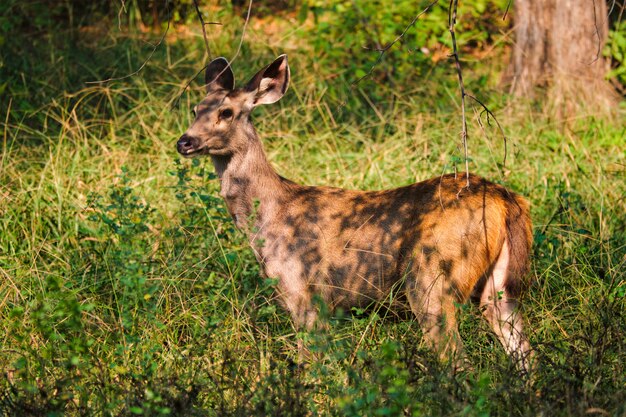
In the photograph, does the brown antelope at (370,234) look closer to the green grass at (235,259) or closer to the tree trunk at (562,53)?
the green grass at (235,259)

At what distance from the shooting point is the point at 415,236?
4805 millimetres

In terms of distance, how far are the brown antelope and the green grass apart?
14 centimetres

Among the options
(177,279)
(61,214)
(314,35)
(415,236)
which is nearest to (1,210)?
(61,214)

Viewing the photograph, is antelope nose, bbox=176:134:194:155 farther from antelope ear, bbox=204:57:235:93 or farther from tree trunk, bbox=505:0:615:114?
tree trunk, bbox=505:0:615:114

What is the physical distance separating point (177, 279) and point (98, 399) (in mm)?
1258

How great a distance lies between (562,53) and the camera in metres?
8.08

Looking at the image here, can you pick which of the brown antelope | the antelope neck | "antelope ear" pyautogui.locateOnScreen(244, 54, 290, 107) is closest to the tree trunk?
"antelope ear" pyautogui.locateOnScreen(244, 54, 290, 107)

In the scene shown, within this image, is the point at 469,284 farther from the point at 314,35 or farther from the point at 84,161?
the point at 314,35

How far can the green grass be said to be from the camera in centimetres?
378

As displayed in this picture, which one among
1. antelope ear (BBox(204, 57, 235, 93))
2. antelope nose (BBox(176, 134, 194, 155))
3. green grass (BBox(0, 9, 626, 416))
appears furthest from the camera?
antelope ear (BBox(204, 57, 235, 93))

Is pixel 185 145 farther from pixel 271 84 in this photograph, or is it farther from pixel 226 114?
pixel 271 84

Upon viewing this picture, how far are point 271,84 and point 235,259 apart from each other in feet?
3.73

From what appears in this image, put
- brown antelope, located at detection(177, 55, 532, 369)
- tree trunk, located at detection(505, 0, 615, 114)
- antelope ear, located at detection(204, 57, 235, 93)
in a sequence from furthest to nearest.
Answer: tree trunk, located at detection(505, 0, 615, 114) < antelope ear, located at detection(204, 57, 235, 93) < brown antelope, located at detection(177, 55, 532, 369)

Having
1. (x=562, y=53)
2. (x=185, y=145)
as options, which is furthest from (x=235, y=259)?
(x=562, y=53)
